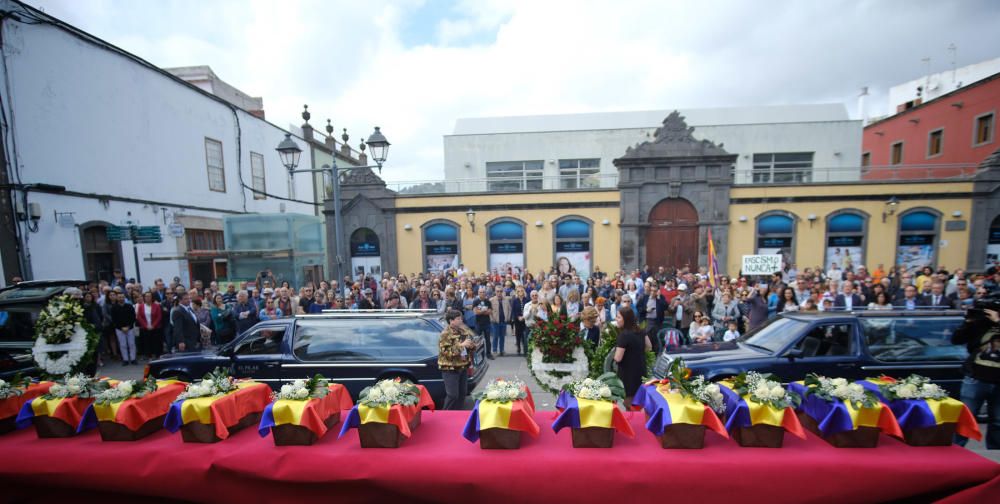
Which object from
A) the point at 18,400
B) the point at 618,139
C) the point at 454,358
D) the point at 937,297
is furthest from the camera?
the point at 618,139

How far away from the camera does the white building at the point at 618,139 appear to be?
19859 mm

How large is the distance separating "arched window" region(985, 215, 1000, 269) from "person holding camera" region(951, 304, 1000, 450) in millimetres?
17202

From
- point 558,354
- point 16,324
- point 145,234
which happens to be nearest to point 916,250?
point 558,354

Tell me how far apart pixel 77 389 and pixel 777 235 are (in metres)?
19.7

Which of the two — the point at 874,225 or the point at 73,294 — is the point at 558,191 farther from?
the point at 73,294

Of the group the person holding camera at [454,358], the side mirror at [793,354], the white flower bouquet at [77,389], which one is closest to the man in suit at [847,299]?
the side mirror at [793,354]

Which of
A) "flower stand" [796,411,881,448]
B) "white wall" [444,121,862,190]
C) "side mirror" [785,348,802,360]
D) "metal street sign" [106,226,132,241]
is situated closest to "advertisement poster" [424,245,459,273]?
Answer: "white wall" [444,121,862,190]

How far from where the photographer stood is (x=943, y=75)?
85.6ft

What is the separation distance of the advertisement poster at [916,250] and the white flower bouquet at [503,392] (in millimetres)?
20028

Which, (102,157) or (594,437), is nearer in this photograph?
(594,437)

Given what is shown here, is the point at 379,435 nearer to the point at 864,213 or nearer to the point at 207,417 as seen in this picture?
the point at 207,417

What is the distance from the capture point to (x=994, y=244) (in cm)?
1556

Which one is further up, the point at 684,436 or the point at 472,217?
the point at 472,217

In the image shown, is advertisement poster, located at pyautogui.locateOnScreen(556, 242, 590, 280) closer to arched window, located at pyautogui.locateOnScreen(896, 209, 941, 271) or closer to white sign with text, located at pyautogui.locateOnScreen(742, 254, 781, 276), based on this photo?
white sign with text, located at pyautogui.locateOnScreen(742, 254, 781, 276)
